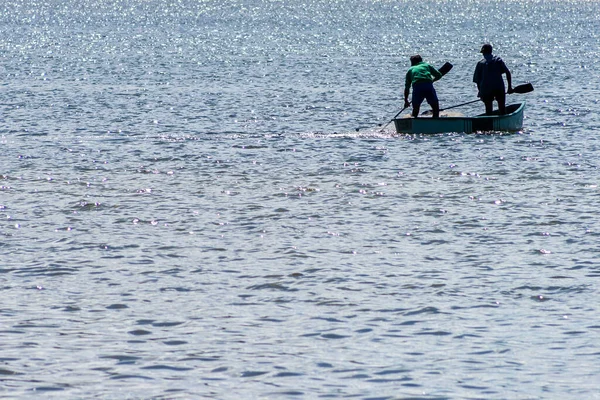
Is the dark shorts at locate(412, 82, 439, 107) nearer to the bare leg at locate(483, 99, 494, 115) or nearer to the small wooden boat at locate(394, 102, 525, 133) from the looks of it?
the small wooden boat at locate(394, 102, 525, 133)

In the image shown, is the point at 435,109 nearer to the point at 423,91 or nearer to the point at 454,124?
the point at 454,124

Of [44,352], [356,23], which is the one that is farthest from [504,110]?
[356,23]

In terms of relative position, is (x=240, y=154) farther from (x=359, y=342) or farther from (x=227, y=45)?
(x=227, y=45)

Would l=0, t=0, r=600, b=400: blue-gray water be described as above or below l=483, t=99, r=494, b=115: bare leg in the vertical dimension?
below

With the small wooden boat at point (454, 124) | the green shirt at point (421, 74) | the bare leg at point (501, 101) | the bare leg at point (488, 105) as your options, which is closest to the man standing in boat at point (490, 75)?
the bare leg at point (501, 101)

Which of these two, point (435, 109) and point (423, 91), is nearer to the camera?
point (423, 91)

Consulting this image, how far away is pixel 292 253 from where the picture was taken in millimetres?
15539

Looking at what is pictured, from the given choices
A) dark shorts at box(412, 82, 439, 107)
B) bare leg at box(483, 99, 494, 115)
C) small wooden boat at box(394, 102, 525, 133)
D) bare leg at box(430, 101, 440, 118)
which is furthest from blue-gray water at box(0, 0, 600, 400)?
dark shorts at box(412, 82, 439, 107)

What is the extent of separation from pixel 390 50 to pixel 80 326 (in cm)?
6867

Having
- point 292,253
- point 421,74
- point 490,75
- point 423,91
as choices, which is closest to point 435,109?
point 423,91

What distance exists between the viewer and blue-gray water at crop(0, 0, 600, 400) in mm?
Answer: 10734

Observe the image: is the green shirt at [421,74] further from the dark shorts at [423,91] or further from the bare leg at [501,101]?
the bare leg at [501,101]

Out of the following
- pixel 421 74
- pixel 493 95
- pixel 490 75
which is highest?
pixel 421 74

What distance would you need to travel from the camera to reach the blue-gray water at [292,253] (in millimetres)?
10734
